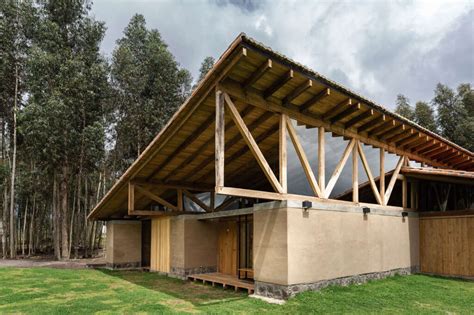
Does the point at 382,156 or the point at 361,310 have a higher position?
the point at 382,156

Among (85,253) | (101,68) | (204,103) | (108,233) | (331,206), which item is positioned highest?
(101,68)

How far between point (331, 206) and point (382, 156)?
272 cm

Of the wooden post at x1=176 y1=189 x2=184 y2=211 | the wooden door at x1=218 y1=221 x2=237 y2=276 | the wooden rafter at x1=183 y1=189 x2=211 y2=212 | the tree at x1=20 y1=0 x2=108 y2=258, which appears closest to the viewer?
the wooden door at x1=218 y1=221 x2=237 y2=276

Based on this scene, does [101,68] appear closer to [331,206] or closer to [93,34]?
[93,34]

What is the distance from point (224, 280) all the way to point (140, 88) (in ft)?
38.2

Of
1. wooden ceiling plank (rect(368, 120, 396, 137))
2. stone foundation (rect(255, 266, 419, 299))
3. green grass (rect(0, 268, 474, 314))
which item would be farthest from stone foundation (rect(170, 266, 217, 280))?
wooden ceiling plank (rect(368, 120, 396, 137))

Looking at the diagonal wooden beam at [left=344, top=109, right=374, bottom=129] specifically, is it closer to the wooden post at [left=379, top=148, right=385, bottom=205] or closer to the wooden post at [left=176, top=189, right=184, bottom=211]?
the wooden post at [left=379, top=148, right=385, bottom=205]

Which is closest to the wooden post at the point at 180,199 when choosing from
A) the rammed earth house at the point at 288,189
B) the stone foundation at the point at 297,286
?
the rammed earth house at the point at 288,189

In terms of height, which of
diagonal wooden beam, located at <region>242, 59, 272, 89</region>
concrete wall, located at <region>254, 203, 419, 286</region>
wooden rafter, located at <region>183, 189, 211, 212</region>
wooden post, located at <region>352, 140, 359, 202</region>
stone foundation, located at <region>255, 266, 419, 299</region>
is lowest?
stone foundation, located at <region>255, 266, 419, 299</region>

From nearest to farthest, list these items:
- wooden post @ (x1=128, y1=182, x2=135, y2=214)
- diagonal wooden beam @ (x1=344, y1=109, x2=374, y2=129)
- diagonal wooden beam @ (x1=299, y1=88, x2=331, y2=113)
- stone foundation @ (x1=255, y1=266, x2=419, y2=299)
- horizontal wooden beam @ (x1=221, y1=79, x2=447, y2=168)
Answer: horizontal wooden beam @ (x1=221, y1=79, x2=447, y2=168), stone foundation @ (x1=255, y1=266, x2=419, y2=299), diagonal wooden beam @ (x1=299, y1=88, x2=331, y2=113), diagonal wooden beam @ (x1=344, y1=109, x2=374, y2=129), wooden post @ (x1=128, y1=182, x2=135, y2=214)

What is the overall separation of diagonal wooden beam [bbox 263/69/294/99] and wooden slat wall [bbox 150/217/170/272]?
249 inches

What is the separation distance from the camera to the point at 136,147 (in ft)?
61.5

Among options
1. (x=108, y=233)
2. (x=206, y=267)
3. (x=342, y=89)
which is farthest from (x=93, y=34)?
A: (x=342, y=89)

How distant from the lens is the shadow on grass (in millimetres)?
7787
